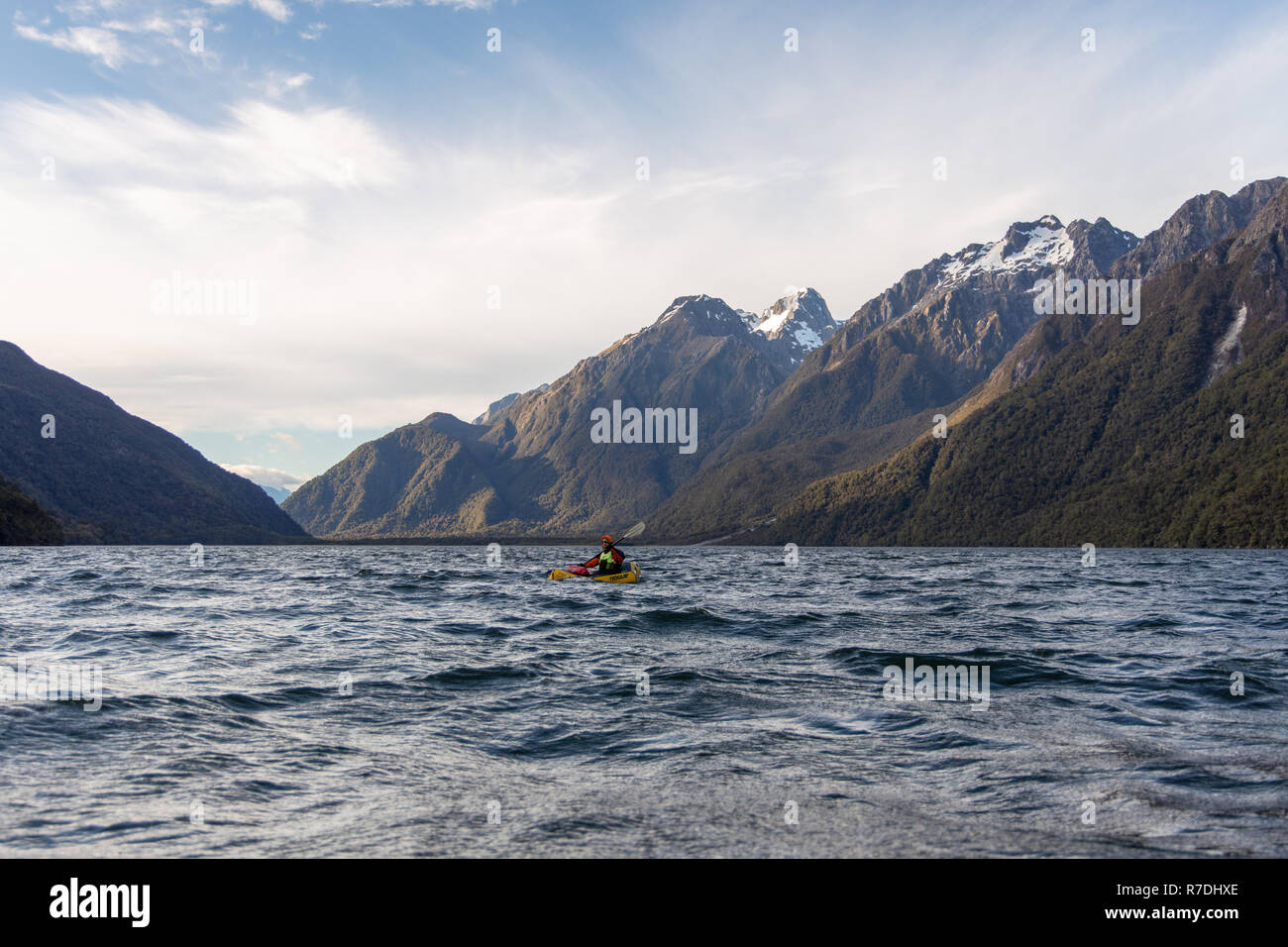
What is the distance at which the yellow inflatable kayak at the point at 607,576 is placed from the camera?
188 ft

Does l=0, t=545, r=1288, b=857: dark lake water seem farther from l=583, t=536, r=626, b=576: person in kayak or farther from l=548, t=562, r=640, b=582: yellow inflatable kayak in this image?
l=548, t=562, r=640, b=582: yellow inflatable kayak

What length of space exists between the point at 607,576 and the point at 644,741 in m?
43.1

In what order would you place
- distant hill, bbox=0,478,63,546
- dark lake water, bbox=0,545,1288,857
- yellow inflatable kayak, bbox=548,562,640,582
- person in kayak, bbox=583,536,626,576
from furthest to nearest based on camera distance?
distant hill, bbox=0,478,63,546 < yellow inflatable kayak, bbox=548,562,640,582 < person in kayak, bbox=583,536,626,576 < dark lake water, bbox=0,545,1288,857

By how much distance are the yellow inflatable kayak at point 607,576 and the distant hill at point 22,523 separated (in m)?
126

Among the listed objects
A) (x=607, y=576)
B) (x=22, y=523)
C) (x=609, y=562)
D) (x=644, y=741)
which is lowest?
(x=607, y=576)

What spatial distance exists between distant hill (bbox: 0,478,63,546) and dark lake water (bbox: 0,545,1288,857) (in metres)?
139

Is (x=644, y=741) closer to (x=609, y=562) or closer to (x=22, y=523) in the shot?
(x=609, y=562)

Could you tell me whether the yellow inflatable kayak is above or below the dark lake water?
below

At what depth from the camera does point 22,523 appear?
149 meters

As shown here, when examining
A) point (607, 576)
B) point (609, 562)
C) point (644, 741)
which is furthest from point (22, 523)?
point (644, 741)

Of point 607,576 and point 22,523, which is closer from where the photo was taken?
point 607,576

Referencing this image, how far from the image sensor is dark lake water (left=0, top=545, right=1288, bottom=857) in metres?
10.1

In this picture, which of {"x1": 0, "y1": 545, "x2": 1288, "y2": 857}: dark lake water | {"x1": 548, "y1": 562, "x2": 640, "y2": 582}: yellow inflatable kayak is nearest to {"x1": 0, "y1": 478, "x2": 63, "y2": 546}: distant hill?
{"x1": 548, "y1": 562, "x2": 640, "y2": 582}: yellow inflatable kayak

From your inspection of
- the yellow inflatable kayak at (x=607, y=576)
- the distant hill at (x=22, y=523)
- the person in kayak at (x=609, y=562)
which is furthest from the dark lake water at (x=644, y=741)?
A: the distant hill at (x=22, y=523)
